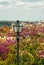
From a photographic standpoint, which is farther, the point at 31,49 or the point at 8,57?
the point at 31,49

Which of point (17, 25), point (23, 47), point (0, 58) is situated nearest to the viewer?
A: point (17, 25)

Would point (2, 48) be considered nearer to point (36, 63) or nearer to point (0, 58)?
point (0, 58)

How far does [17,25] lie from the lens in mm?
10578

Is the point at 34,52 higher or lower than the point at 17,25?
lower

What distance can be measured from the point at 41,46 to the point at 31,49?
4.79 ft

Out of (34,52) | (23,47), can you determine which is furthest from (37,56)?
(23,47)

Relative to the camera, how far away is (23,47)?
16328mm

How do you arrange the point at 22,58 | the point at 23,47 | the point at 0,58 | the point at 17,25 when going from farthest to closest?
the point at 23,47
the point at 0,58
the point at 22,58
the point at 17,25

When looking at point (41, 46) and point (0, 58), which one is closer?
point (0, 58)

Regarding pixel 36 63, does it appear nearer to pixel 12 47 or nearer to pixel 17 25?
pixel 12 47

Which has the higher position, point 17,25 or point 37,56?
point 17,25

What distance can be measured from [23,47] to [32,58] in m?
2.09

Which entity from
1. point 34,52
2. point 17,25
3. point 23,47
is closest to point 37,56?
point 34,52

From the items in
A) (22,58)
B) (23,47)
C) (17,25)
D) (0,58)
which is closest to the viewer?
(17,25)
